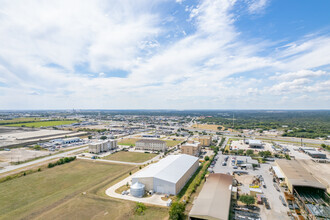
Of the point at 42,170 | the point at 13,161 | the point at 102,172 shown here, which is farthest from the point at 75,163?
the point at 13,161

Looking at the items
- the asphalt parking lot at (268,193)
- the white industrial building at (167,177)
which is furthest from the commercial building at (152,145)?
the white industrial building at (167,177)

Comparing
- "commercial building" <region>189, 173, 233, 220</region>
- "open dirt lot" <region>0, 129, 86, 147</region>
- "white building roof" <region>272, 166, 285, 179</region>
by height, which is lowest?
"white building roof" <region>272, 166, 285, 179</region>

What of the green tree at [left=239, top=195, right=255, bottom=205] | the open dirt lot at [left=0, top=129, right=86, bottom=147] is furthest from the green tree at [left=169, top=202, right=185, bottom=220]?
the open dirt lot at [left=0, top=129, right=86, bottom=147]

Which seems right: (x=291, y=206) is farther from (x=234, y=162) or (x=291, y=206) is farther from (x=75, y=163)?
(x=75, y=163)

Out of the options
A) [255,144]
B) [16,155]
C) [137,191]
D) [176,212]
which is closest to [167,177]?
[137,191]

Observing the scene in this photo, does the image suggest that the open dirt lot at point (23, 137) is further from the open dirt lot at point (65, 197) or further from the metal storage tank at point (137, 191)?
the metal storage tank at point (137, 191)

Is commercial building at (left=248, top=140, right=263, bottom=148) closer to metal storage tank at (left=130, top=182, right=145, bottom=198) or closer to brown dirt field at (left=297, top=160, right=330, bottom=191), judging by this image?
brown dirt field at (left=297, top=160, right=330, bottom=191)
